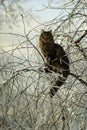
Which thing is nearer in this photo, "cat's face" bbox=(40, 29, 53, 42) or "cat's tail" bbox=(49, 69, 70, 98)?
"cat's tail" bbox=(49, 69, 70, 98)

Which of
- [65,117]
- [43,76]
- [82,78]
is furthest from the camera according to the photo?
[82,78]

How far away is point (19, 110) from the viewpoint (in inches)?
156

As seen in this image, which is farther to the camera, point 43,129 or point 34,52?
point 34,52

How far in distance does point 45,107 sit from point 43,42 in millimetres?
753

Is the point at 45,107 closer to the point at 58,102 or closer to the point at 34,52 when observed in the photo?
the point at 58,102

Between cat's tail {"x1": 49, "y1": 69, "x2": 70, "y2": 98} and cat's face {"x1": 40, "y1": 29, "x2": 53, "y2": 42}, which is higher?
cat's face {"x1": 40, "y1": 29, "x2": 53, "y2": 42}

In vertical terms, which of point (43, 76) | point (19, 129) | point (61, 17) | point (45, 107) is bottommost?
point (19, 129)

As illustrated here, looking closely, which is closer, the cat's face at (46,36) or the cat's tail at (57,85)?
the cat's tail at (57,85)

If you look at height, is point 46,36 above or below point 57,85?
above

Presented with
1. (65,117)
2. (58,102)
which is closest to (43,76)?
(58,102)

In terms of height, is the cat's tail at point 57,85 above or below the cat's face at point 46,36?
below

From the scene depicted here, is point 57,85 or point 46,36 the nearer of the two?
point 57,85

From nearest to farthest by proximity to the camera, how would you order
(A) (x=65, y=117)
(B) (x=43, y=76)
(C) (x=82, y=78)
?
(B) (x=43, y=76), (A) (x=65, y=117), (C) (x=82, y=78)

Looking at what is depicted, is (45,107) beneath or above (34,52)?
A: beneath
